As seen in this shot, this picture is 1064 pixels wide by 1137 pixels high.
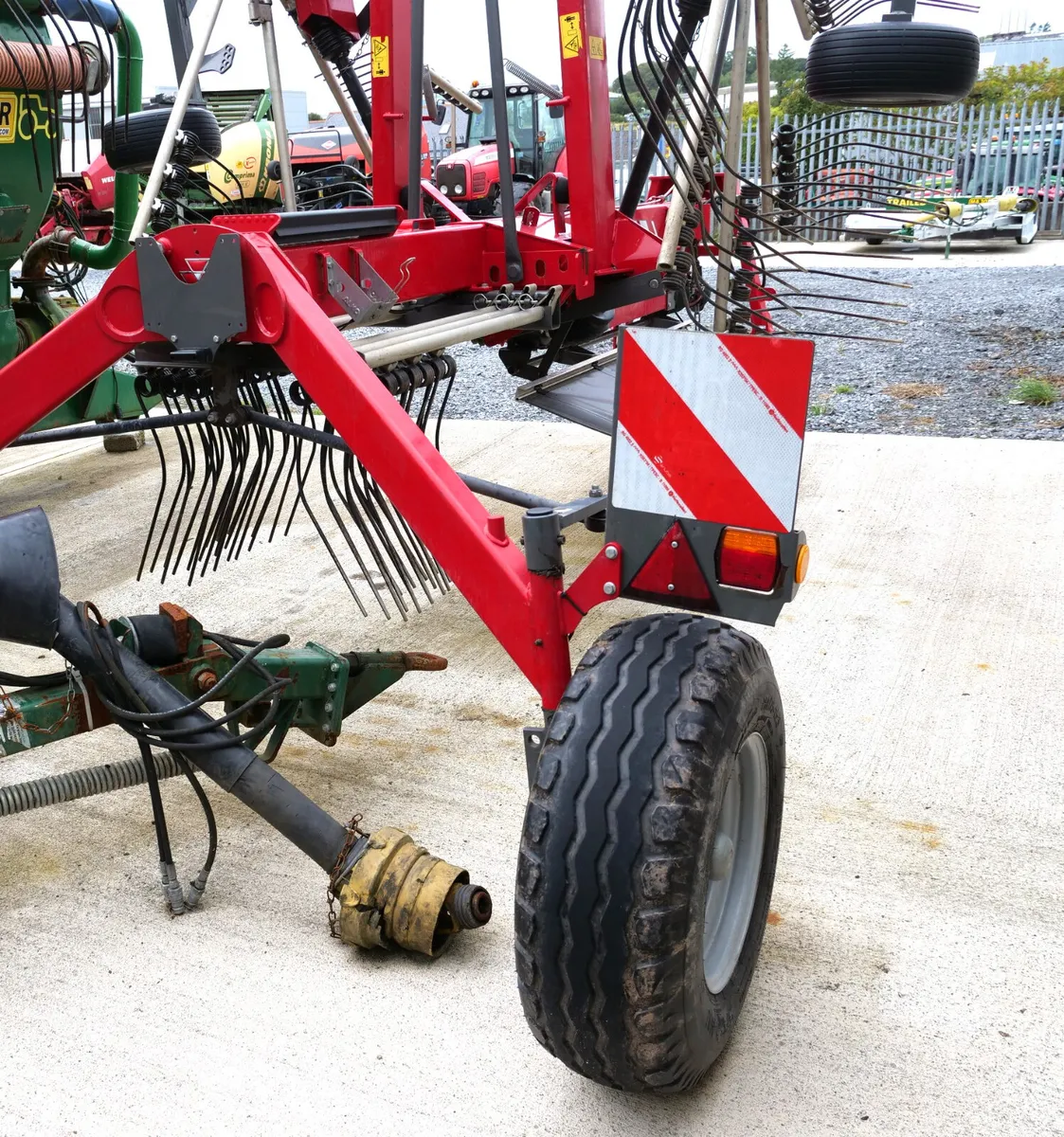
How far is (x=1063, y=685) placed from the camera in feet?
10.5

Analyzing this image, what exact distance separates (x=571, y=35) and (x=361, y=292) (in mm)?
1107

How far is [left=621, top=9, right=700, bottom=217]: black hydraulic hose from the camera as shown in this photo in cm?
268

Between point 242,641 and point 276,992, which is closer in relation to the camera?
point 276,992

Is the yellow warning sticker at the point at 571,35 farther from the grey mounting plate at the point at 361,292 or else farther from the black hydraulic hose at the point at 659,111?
the grey mounting plate at the point at 361,292

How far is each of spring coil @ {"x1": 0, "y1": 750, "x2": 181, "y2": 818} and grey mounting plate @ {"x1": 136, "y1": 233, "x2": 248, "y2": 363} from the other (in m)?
0.85

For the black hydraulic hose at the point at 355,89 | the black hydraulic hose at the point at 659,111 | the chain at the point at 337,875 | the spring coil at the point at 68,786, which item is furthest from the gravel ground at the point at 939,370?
the spring coil at the point at 68,786

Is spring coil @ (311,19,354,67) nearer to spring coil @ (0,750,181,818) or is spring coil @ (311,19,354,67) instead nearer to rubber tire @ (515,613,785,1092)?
spring coil @ (0,750,181,818)

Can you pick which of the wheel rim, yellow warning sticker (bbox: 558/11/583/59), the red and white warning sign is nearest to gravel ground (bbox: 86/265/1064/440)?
yellow warning sticker (bbox: 558/11/583/59)

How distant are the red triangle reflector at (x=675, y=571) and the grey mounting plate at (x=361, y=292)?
1.35 meters

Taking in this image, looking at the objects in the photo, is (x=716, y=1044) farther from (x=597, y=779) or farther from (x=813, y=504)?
(x=813, y=504)

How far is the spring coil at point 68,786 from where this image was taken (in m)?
2.31

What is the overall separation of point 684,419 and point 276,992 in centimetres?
122

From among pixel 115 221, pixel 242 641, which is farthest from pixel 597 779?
pixel 115 221

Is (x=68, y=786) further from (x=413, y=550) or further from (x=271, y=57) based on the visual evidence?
(x=271, y=57)
